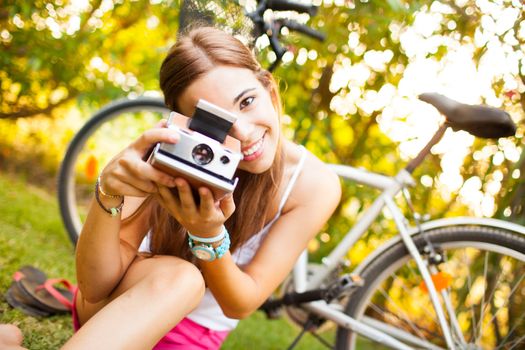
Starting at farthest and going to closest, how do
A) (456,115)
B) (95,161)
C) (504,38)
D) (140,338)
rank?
(95,161), (504,38), (456,115), (140,338)

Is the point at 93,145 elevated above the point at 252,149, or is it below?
below

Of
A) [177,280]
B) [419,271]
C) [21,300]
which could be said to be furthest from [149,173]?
[419,271]

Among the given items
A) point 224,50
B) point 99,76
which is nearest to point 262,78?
point 224,50

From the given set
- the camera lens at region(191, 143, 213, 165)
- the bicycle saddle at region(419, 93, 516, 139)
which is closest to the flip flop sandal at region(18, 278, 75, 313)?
the camera lens at region(191, 143, 213, 165)

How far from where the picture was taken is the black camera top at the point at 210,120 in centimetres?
99

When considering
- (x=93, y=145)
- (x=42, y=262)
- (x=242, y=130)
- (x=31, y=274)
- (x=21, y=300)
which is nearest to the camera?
(x=242, y=130)

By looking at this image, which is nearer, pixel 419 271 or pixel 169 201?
pixel 169 201

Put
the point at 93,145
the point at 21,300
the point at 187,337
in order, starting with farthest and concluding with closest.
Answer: the point at 93,145, the point at 21,300, the point at 187,337

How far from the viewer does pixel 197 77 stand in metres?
1.18

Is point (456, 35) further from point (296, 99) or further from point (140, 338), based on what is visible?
point (140, 338)

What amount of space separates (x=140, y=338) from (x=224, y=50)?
0.66 metres

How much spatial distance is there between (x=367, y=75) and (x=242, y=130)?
132cm

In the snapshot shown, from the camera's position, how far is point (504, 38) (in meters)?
1.84

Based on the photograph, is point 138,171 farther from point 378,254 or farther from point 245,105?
point 378,254
